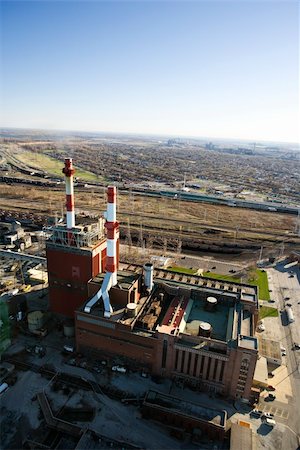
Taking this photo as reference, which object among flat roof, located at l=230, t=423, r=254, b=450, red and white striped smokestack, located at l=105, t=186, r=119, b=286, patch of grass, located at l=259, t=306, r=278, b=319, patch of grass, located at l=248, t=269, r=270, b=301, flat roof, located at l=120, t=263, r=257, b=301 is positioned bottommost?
flat roof, located at l=230, t=423, r=254, b=450

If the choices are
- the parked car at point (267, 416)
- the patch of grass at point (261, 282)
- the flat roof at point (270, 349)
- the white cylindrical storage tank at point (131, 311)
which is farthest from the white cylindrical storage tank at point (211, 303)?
the patch of grass at point (261, 282)

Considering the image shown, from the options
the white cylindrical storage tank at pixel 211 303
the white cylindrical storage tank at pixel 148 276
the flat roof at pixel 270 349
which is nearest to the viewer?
the flat roof at pixel 270 349

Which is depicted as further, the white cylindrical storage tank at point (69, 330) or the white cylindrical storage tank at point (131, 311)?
the white cylindrical storage tank at point (69, 330)

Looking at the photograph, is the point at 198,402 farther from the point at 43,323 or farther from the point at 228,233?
the point at 228,233

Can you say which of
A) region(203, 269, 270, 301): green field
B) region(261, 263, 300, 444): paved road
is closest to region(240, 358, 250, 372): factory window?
region(261, 263, 300, 444): paved road

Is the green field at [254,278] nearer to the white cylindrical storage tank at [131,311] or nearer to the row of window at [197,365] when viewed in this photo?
the row of window at [197,365]

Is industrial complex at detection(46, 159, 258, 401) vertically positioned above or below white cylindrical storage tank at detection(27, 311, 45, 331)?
above

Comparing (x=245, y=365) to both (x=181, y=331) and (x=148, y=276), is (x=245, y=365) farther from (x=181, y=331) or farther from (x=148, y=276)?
(x=148, y=276)

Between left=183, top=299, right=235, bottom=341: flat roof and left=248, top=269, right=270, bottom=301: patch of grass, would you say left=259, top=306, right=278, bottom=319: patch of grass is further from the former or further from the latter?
left=183, top=299, right=235, bottom=341: flat roof
